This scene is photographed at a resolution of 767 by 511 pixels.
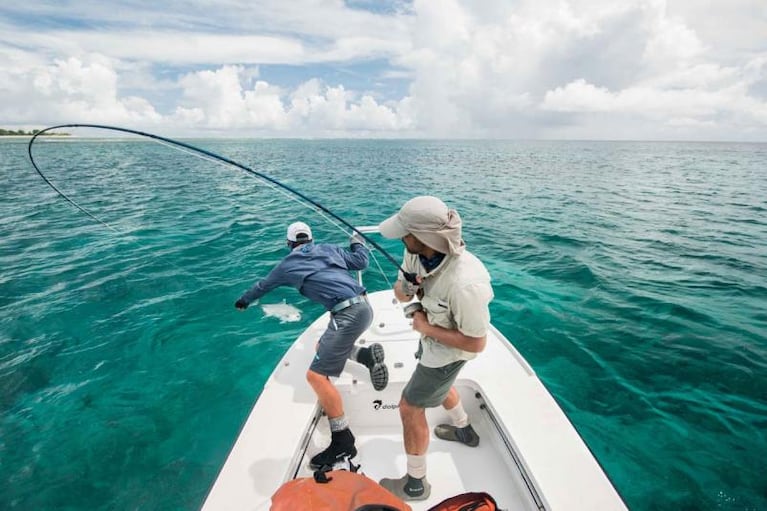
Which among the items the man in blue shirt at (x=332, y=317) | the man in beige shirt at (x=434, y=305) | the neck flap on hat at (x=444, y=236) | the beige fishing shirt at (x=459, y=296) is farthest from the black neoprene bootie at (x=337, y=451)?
the neck flap on hat at (x=444, y=236)

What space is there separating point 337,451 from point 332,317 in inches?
44.5

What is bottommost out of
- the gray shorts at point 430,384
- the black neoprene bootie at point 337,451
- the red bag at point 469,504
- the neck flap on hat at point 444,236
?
the black neoprene bootie at point 337,451

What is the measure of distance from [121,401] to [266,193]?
57.2 feet

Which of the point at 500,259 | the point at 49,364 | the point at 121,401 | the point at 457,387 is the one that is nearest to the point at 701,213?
the point at 500,259

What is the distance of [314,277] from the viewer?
340 centimetres

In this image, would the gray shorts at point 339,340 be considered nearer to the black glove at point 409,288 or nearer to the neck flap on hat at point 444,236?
the black glove at point 409,288

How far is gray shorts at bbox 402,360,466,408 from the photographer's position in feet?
8.16

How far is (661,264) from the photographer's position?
9.17 meters

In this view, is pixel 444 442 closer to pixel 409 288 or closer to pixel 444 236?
pixel 409 288

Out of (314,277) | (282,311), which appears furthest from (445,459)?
(282,311)

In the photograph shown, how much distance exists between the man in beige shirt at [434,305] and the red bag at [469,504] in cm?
62

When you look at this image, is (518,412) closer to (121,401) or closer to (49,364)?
(121,401)

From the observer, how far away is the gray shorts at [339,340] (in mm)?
3268

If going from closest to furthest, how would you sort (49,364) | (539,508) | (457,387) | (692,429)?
(539,508) → (457,387) → (692,429) → (49,364)
